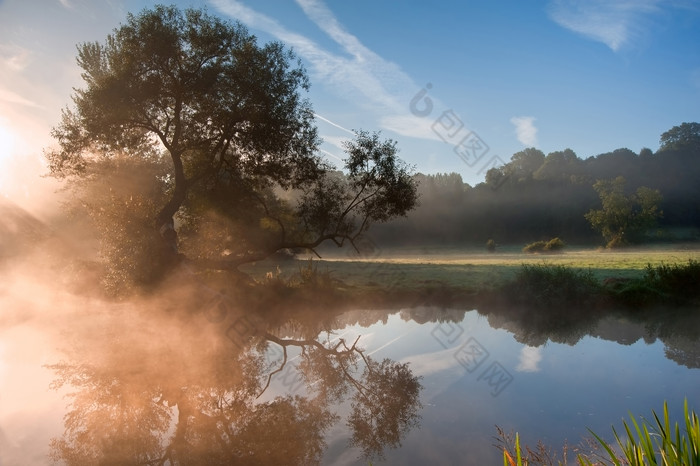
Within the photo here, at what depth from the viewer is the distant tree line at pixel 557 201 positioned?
71062 millimetres

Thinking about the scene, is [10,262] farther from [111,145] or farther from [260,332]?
[260,332]

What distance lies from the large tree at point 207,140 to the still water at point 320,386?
669 centimetres

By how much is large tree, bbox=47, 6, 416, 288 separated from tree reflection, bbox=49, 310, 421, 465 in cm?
817

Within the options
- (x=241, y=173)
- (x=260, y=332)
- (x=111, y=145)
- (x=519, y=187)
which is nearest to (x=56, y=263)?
(x=111, y=145)

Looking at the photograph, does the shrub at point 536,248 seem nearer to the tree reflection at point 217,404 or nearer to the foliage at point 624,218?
the foliage at point 624,218

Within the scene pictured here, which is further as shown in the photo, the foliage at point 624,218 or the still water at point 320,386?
the foliage at point 624,218

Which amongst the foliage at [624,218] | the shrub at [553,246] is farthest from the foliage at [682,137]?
the shrub at [553,246]

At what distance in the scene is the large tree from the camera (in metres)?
19.7

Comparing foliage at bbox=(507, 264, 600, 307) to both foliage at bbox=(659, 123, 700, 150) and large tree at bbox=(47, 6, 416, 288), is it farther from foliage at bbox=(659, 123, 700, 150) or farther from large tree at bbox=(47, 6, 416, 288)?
foliage at bbox=(659, 123, 700, 150)

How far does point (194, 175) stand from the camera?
23484 mm

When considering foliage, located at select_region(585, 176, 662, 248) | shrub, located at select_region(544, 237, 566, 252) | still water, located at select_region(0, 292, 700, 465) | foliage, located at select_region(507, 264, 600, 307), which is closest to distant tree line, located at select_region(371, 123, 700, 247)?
foliage, located at select_region(585, 176, 662, 248)

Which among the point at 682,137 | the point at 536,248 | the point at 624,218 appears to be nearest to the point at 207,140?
the point at 536,248

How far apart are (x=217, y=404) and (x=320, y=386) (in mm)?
2496

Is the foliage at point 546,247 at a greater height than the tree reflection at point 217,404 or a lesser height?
greater
